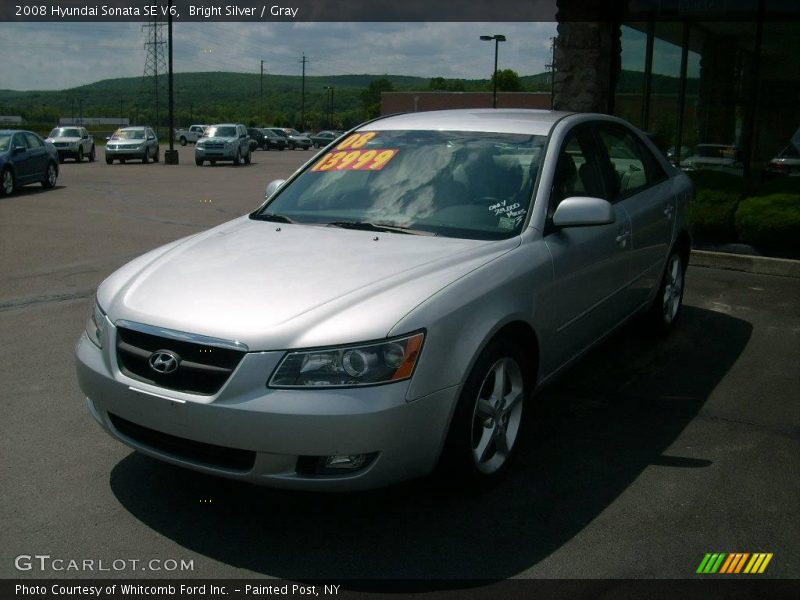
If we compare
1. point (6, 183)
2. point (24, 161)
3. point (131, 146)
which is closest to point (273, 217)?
point (6, 183)

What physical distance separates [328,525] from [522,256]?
1.50 m

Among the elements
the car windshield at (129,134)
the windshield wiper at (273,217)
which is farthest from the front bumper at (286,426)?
the car windshield at (129,134)

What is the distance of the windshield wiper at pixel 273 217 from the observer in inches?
185

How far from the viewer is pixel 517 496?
3.82 m

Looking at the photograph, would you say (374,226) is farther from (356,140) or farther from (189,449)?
(189,449)

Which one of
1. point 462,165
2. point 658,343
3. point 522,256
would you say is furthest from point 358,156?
point 658,343

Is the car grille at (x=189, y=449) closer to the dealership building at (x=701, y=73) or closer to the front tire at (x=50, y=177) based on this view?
the dealership building at (x=701, y=73)

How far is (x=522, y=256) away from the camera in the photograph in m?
4.03

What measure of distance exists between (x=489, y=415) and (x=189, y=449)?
1281mm

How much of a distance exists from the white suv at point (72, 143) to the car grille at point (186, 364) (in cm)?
3415

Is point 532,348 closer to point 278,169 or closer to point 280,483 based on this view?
point 280,483

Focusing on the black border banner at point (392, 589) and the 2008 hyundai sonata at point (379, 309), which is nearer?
the black border banner at point (392, 589)

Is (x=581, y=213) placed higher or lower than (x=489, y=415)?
higher

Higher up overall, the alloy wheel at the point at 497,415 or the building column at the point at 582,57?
the building column at the point at 582,57
